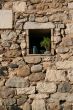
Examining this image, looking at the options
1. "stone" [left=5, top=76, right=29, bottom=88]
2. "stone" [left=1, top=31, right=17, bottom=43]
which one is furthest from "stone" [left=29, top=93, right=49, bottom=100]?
"stone" [left=1, top=31, right=17, bottom=43]

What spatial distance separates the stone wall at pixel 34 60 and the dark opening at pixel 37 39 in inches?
5.9

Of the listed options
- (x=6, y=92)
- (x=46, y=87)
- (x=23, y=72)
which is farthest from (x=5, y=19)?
(x=46, y=87)

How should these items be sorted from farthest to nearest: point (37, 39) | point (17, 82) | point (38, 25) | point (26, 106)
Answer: point (37, 39) < point (38, 25) < point (17, 82) < point (26, 106)

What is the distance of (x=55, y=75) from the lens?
20.0 feet

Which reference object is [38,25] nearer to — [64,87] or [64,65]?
[64,65]

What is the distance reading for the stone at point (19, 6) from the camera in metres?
6.33

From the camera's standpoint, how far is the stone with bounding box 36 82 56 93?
6055mm

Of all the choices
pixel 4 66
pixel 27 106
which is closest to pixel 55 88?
pixel 27 106

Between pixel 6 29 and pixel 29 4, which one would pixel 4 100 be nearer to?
pixel 6 29

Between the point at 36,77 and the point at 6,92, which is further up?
the point at 36,77

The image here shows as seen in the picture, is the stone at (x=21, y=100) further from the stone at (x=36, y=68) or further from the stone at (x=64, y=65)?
the stone at (x=64, y=65)

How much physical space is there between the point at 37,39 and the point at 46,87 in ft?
3.67

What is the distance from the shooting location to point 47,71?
6125 millimetres

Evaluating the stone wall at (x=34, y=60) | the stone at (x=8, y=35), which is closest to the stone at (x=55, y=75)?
the stone wall at (x=34, y=60)
